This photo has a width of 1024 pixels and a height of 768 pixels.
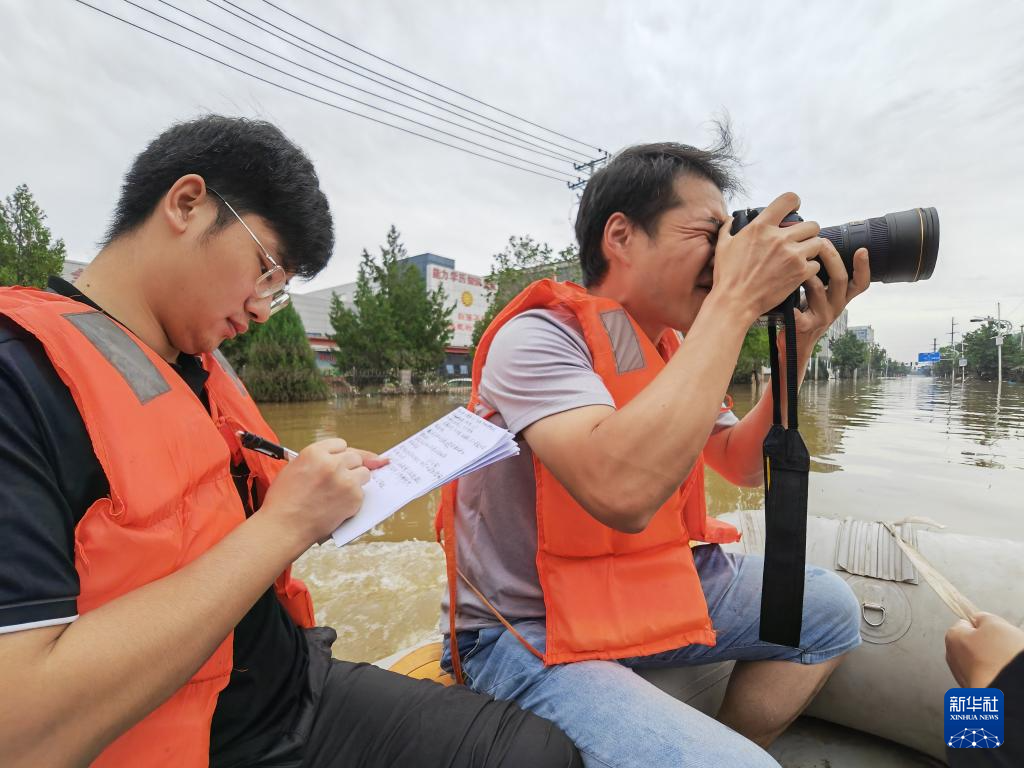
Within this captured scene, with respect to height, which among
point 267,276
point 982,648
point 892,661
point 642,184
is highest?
point 642,184

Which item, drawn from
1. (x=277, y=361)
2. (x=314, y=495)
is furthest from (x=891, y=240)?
(x=277, y=361)

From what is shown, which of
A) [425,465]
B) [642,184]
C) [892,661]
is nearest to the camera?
[425,465]

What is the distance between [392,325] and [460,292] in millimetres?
18513

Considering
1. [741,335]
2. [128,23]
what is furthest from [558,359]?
[128,23]

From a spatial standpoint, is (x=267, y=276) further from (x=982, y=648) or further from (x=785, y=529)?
(x=982, y=648)

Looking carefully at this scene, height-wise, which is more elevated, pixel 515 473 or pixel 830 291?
pixel 830 291

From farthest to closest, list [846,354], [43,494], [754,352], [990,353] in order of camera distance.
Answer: [846,354] → [990,353] → [754,352] → [43,494]

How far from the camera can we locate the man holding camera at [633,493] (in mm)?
1012

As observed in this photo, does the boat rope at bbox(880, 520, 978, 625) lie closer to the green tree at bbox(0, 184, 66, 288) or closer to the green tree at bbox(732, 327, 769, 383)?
the green tree at bbox(0, 184, 66, 288)

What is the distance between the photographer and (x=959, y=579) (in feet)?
5.16

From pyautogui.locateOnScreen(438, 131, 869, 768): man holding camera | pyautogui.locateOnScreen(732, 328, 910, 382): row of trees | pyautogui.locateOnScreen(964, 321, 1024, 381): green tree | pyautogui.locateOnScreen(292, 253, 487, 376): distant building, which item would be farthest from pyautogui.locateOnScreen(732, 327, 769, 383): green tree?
pyautogui.locateOnScreen(438, 131, 869, 768): man holding camera

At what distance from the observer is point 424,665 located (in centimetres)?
143

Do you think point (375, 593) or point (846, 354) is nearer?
point (375, 593)

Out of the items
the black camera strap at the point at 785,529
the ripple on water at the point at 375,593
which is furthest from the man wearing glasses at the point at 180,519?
the ripple on water at the point at 375,593
